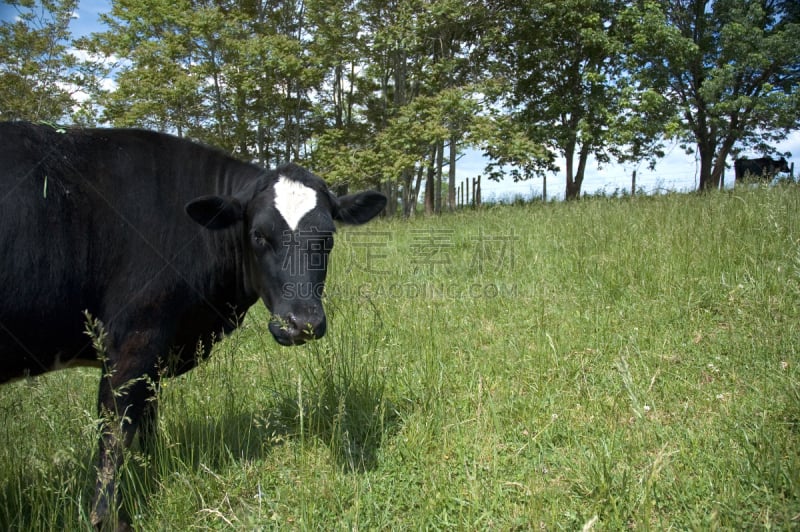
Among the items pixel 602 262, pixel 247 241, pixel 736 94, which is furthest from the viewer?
pixel 736 94

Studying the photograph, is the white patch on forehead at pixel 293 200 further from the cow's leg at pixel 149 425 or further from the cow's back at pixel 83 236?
the cow's leg at pixel 149 425

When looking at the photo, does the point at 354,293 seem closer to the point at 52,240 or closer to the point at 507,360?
the point at 507,360

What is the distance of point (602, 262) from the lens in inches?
212

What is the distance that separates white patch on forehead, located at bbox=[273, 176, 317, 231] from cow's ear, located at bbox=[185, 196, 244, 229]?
0.29 m

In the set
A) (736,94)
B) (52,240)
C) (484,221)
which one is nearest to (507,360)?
(52,240)

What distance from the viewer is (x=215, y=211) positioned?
2.88 m

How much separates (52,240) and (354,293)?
3373mm

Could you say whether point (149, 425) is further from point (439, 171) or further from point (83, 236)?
point (439, 171)

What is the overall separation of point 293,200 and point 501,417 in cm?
193

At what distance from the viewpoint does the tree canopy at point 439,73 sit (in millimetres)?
16203

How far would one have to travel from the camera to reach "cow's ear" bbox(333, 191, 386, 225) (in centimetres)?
359

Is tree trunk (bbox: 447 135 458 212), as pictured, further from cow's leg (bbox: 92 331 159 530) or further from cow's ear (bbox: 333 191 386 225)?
cow's leg (bbox: 92 331 159 530)

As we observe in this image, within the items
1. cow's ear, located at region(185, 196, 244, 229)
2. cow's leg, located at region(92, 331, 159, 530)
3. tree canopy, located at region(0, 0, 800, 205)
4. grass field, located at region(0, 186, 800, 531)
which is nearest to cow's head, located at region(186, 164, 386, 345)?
cow's ear, located at region(185, 196, 244, 229)

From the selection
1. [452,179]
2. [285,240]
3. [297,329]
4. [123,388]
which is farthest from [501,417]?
[452,179]
